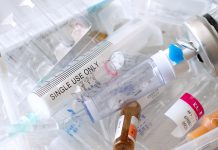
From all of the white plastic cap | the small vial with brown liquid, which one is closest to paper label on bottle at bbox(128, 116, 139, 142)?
the small vial with brown liquid

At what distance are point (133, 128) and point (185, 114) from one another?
111mm

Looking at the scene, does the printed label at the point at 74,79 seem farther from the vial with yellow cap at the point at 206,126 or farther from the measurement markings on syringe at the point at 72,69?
the vial with yellow cap at the point at 206,126

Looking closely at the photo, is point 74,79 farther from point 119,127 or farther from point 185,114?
point 185,114

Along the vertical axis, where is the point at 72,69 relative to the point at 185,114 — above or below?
above

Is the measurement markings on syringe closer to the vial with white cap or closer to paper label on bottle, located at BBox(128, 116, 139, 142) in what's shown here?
the vial with white cap

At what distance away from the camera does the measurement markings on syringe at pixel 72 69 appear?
76 centimetres

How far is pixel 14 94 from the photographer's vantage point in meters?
0.84

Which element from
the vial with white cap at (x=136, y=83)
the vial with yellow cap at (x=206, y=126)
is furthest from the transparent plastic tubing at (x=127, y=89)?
the vial with yellow cap at (x=206, y=126)

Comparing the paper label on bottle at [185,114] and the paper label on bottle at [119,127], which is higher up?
the paper label on bottle at [119,127]

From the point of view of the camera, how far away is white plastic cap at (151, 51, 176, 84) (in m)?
0.72

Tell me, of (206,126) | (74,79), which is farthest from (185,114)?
(74,79)

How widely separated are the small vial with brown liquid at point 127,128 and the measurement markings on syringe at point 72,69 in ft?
0.45

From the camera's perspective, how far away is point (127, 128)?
27.9 inches

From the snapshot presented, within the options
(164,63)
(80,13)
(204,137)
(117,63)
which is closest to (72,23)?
(80,13)
